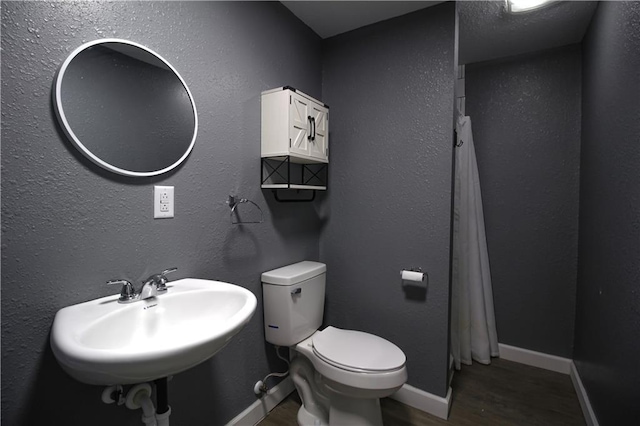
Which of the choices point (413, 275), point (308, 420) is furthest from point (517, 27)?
point (308, 420)

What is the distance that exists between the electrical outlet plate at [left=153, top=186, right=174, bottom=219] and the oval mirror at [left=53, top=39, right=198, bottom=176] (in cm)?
7

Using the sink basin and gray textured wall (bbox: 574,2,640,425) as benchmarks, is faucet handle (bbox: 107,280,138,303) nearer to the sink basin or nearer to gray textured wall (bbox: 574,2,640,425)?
the sink basin

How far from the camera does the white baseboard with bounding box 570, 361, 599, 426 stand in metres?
1.53

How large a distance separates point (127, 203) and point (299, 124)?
2.99 feet

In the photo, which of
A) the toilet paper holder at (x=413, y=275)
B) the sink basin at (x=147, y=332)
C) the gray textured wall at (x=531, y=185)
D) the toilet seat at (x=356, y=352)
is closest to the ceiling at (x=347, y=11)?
the gray textured wall at (x=531, y=185)

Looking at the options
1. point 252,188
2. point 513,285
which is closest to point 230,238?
point 252,188

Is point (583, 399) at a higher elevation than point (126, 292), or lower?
lower

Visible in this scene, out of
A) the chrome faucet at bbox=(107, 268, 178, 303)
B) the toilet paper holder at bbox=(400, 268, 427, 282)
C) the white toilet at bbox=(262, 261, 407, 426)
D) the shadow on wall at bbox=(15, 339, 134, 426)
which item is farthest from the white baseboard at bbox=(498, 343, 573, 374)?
the shadow on wall at bbox=(15, 339, 134, 426)

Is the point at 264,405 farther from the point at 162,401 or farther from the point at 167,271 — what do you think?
the point at 167,271

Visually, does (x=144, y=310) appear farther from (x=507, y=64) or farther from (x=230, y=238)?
(x=507, y=64)

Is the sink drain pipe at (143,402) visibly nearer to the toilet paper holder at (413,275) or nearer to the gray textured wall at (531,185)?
the toilet paper holder at (413,275)

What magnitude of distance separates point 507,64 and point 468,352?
2236 millimetres

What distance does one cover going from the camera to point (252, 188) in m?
1.56

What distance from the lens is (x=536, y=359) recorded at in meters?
2.19
